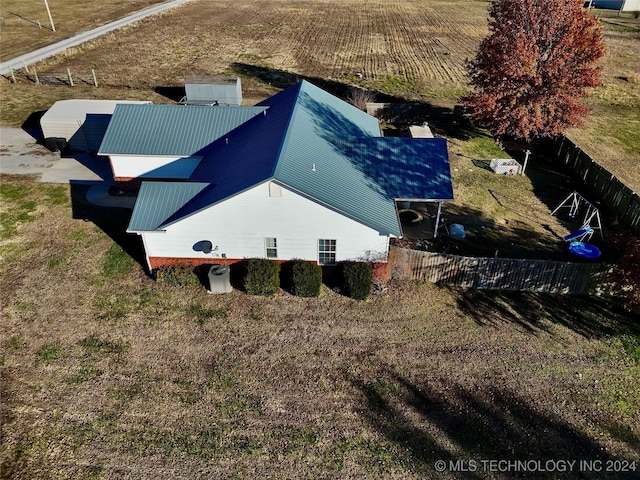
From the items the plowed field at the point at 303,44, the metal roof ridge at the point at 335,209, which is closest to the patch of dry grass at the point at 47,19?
the plowed field at the point at 303,44

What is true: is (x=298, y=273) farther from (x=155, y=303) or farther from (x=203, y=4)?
(x=203, y=4)

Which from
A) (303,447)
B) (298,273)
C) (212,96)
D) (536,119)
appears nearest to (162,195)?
(298,273)

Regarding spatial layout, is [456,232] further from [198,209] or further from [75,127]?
[75,127]

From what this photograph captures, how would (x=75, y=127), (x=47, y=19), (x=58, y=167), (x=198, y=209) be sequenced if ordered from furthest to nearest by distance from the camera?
1. (x=47, y=19)
2. (x=75, y=127)
3. (x=58, y=167)
4. (x=198, y=209)

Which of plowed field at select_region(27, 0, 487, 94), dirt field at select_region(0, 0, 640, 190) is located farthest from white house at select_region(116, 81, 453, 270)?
plowed field at select_region(27, 0, 487, 94)

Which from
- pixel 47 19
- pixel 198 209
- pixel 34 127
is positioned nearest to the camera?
pixel 198 209

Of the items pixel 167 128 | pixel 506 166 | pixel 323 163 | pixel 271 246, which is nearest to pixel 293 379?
pixel 271 246
